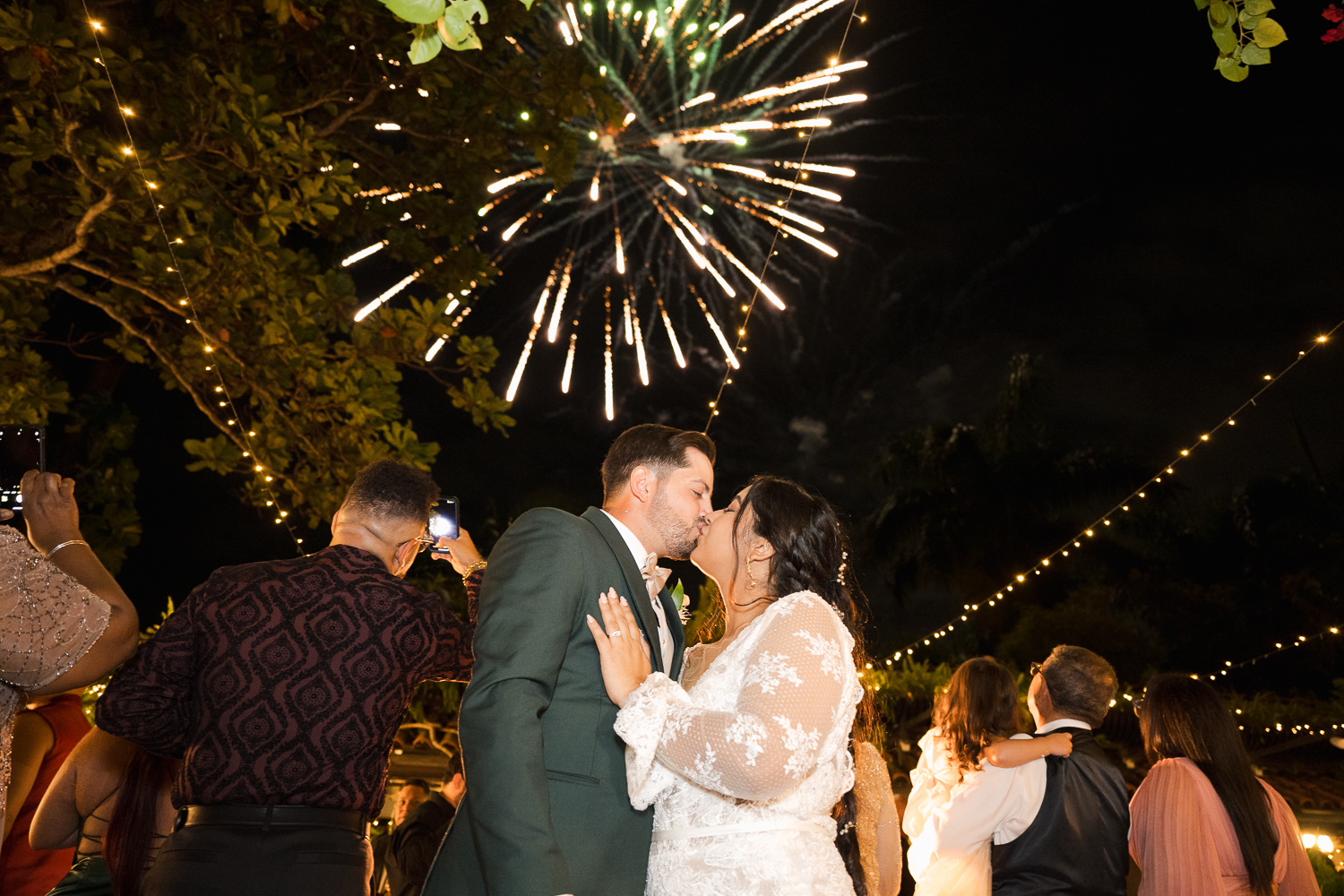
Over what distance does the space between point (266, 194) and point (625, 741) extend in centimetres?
421

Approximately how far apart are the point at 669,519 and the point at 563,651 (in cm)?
54

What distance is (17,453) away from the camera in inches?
89.0

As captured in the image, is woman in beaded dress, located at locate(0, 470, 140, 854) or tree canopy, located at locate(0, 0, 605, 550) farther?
tree canopy, located at locate(0, 0, 605, 550)

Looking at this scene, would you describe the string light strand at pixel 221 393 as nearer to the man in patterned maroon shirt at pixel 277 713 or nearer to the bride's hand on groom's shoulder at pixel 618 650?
the man in patterned maroon shirt at pixel 277 713

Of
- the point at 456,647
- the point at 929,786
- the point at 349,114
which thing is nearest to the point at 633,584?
the point at 456,647

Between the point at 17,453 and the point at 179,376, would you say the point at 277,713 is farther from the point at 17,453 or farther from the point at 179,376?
the point at 179,376

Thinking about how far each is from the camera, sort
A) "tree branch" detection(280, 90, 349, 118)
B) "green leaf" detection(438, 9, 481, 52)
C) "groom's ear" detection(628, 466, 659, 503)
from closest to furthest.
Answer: "green leaf" detection(438, 9, 481, 52), "groom's ear" detection(628, 466, 659, 503), "tree branch" detection(280, 90, 349, 118)

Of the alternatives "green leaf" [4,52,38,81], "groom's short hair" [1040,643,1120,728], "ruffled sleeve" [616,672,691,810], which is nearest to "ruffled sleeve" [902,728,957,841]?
"groom's short hair" [1040,643,1120,728]

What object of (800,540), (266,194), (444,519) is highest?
(266,194)

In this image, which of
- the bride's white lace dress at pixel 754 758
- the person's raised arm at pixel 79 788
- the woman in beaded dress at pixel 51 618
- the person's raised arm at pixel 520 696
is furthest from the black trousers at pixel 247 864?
the bride's white lace dress at pixel 754 758

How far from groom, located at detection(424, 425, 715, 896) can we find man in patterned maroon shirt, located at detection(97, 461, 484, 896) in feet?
1.64

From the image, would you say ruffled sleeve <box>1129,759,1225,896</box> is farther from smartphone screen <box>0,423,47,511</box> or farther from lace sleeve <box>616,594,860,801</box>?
smartphone screen <box>0,423,47,511</box>

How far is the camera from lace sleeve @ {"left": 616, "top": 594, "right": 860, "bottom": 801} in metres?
1.91

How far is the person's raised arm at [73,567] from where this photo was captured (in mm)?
1896
